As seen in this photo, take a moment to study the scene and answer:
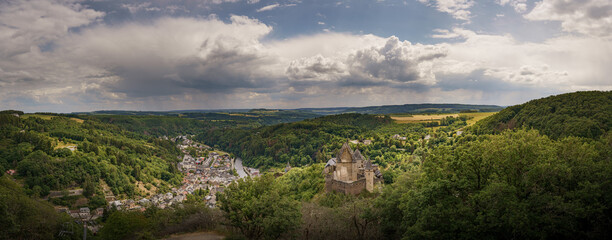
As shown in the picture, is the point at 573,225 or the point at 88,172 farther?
the point at 88,172

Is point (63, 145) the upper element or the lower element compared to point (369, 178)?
lower

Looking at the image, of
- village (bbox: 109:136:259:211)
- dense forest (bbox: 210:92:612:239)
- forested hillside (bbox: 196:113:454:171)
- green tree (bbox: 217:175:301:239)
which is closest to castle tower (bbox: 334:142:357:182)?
dense forest (bbox: 210:92:612:239)

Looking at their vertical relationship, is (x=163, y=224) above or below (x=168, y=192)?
above

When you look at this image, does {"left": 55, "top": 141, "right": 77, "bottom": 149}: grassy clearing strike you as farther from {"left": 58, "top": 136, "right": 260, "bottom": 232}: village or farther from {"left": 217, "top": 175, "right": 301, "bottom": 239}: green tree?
{"left": 217, "top": 175, "right": 301, "bottom": 239}: green tree

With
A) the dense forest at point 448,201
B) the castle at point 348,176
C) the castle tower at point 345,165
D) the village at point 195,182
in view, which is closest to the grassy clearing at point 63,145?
the dense forest at point 448,201

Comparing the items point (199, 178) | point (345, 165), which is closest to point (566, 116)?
point (345, 165)

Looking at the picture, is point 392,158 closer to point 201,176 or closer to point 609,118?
point 609,118

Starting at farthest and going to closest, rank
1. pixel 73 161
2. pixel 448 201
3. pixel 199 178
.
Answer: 1. pixel 199 178
2. pixel 73 161
3. pixel 448 201

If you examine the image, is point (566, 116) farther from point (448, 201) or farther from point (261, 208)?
point (261, 208)

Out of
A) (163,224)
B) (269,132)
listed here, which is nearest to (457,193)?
(163,224)
